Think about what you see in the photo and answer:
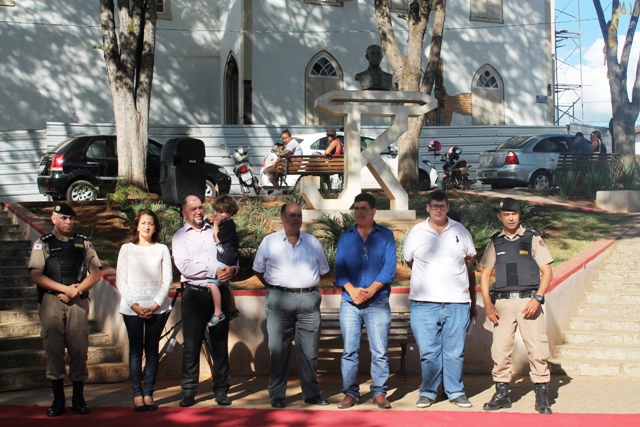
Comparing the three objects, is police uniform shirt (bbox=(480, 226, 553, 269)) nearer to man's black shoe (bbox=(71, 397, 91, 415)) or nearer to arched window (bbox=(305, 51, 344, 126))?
man's black shoe (bbox=(71, 397, 91, 415))

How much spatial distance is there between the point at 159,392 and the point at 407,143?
940 centimetres

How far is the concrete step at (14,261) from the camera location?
12016mm

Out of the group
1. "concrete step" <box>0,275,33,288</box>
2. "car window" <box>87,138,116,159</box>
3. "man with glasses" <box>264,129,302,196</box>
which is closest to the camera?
"concrete step" <box>0,275,33,288</box>

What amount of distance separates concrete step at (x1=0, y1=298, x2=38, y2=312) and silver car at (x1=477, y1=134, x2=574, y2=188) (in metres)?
13.7

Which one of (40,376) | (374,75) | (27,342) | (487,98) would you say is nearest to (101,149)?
(374,75)

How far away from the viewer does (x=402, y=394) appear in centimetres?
860

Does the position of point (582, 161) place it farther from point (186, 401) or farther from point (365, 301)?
point (186, 401)

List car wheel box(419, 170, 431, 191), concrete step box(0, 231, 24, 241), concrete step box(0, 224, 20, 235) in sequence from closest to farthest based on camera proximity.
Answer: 1. concrete step box(0, 231, 24, 241)
2. concrete step box(0, 224, 20, 235)
3. car wheel box(419, 170, 431, 191)

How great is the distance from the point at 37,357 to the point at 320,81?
19237 mm

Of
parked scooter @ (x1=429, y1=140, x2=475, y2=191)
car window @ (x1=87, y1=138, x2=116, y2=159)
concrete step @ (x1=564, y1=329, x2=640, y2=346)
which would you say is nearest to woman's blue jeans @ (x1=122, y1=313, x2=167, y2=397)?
concrete step @ (x1=564, y1=329, x2=640, y2=346)

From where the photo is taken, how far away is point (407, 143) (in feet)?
55.8

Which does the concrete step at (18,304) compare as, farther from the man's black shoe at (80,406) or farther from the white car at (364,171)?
the white car at (364,171)

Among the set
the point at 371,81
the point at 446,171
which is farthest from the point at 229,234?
the point at 446,171

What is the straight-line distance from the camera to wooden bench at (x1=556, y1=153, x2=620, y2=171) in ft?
65.3
